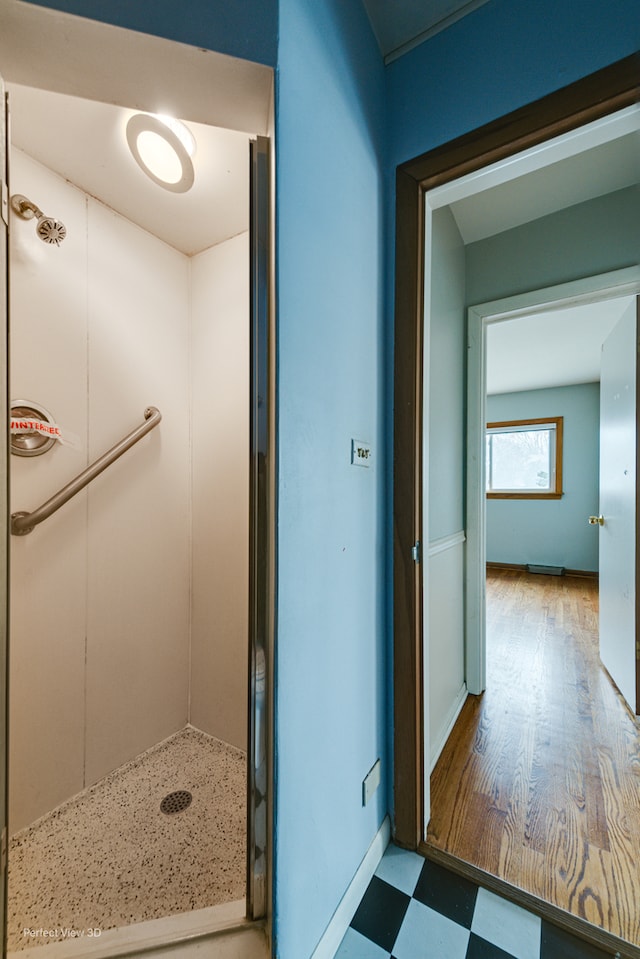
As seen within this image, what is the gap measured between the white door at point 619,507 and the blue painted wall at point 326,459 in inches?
65.5

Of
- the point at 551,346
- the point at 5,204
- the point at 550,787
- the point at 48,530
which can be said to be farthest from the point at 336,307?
the point at 551,346

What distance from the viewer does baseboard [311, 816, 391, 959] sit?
861mm

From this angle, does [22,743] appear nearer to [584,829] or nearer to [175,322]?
[175,322]

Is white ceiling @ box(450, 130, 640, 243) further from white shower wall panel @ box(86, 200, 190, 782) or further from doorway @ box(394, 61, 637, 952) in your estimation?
white shower wall panel @ box(86, 200, 190, 782)

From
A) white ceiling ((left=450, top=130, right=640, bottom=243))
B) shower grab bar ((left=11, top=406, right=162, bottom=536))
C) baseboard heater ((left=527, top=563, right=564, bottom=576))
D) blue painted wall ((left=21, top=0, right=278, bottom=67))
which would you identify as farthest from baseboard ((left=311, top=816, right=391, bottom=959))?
baseboard heater ((left=527, top=563, right=564, bottom=576))

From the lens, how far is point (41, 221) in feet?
3.96

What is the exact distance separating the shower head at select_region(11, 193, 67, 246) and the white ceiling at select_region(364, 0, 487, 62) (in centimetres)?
118

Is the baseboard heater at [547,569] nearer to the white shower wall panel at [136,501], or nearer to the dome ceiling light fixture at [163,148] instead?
the white shower wall panel at [136,501]

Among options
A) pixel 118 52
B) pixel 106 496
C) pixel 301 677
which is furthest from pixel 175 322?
pixel 301 677

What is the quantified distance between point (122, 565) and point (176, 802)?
0.87 meters

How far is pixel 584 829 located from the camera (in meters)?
1.26

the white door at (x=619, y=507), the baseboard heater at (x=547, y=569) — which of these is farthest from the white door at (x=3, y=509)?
the baseboard heater at (x=547, y=569)

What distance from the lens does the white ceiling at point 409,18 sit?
1.07 m

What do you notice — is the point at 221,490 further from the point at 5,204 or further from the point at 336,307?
the point at 5,204
